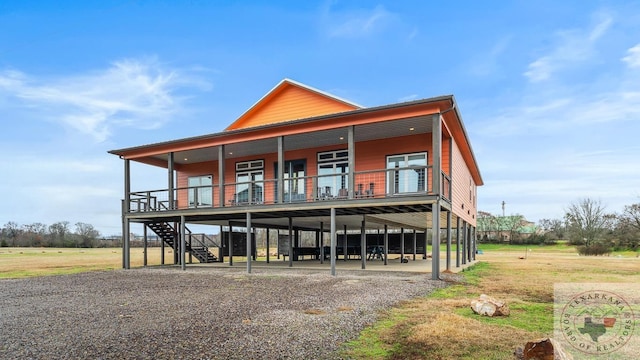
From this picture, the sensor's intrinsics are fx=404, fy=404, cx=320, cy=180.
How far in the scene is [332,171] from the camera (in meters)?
16.8

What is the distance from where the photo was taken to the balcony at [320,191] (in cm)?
1372

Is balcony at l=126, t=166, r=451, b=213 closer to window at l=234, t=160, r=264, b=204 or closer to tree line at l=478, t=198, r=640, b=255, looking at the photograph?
window at l=234, t=160, r=264, b=204

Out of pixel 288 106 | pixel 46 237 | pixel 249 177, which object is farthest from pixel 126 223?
pixel 46 237

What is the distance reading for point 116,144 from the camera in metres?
19.0

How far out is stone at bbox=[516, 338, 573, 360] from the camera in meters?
3.76

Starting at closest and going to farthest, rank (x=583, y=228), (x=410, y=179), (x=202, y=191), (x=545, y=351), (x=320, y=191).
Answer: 1. (x=545, y=351)
2. (x=410, y=179)
3. (x=320, y=191)
4. (x=202, y=191)
5. (x=583, y=228)

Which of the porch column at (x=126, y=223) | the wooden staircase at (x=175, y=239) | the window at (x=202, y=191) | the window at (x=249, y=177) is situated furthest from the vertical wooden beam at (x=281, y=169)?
the porch column at (x=126, y=223)

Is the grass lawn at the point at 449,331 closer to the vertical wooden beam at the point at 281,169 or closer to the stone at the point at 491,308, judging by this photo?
the stone at the point at 491,308

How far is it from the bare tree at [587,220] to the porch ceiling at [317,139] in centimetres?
3821

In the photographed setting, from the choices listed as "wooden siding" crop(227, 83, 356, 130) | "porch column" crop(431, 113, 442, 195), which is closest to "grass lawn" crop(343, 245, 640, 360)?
"porch column" crop(431, 113, 442, 195)

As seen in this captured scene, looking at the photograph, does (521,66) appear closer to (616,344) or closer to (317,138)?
(317,138)

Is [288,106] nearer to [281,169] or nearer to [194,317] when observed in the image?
[281,169]

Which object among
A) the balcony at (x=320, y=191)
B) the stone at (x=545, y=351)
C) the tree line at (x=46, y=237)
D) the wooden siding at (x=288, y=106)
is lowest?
the tree line at (x=46, y=237)

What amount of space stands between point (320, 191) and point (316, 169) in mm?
1420
